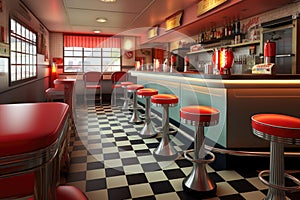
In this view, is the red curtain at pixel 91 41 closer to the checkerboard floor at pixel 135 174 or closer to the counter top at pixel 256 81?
the checkerboard floor at pixel 135 174

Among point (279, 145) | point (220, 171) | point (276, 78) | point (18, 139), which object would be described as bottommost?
point (220, 171)

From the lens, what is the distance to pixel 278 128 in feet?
5.28

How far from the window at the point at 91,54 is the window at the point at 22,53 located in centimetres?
284

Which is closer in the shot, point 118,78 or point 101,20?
point 101,20

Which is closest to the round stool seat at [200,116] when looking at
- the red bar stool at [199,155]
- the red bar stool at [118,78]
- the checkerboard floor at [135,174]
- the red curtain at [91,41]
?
the red bar stool at [199,155]

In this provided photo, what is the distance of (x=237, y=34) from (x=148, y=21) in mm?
2723

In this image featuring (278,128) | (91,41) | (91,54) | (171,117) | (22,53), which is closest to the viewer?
(278,128)

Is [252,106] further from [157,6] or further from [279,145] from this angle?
[157,6]

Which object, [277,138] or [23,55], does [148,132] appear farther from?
[23,55]

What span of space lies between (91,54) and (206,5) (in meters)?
6.03

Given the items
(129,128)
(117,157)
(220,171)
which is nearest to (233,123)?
(220,171)

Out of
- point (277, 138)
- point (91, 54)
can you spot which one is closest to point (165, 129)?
point (277, 138)

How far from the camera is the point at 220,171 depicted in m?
2.60

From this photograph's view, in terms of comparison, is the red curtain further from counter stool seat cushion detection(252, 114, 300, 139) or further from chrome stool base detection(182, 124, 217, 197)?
counter stool seat cushion detection(252, 114, 300, 139)
